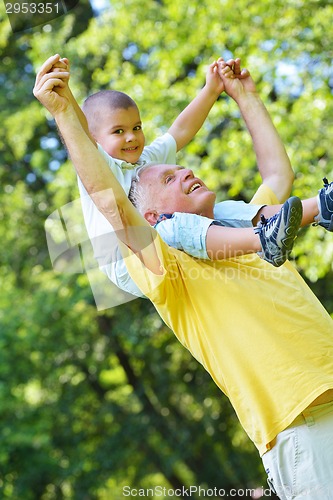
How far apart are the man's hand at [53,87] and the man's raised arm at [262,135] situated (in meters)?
0.78

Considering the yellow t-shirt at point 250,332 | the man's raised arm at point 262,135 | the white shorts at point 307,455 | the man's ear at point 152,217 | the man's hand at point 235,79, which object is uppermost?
the man's hand at point 235,79

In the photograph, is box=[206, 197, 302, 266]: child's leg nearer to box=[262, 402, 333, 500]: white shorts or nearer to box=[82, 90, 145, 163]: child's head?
box=[262, 402, 333, 500]: white shorts

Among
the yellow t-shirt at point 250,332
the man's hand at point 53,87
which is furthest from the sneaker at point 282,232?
the man's hand at point 53,87

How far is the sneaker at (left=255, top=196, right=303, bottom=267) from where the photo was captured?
175 centimetres

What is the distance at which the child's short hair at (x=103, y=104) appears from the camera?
97.0 inches

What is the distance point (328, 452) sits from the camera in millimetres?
1967

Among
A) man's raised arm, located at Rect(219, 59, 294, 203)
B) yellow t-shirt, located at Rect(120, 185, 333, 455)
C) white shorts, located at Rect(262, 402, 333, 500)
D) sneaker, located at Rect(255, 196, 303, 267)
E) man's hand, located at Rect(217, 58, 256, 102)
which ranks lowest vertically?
white shorts, located at Rect(262, 402, 333, 500)

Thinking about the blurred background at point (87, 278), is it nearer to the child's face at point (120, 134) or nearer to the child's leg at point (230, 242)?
the child's face at point (120, 134)

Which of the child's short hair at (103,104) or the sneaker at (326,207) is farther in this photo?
the child's short hair at (103,104)

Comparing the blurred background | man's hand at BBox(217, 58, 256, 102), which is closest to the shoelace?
man's hand at BBox(217, 58, 256, 102)

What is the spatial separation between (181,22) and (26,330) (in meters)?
5.16

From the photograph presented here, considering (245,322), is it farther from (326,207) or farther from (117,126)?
(117,126)

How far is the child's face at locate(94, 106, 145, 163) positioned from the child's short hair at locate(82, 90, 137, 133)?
0.04ft

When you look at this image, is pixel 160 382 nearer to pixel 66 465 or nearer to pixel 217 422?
pixel 217 422
